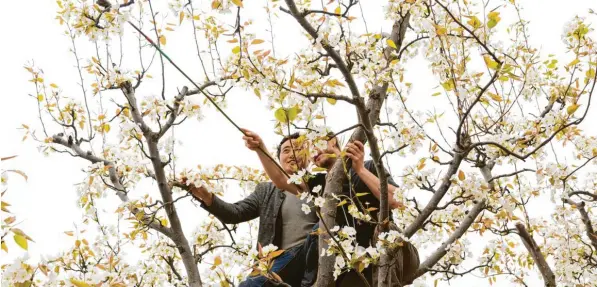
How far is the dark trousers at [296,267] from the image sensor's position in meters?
2.65

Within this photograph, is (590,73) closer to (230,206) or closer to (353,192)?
(353,192)

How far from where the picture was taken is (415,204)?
2555 millimetres

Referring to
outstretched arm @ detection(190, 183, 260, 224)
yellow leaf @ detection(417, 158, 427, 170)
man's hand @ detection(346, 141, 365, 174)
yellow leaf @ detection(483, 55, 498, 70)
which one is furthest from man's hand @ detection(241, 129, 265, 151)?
yellow leaf @ detection(483, 55, 498, 70)

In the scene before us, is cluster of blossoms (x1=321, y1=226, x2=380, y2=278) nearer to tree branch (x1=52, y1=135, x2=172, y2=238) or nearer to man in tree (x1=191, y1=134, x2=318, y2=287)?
man in tree (x1=191, y1=134, x2=318, y2=287)

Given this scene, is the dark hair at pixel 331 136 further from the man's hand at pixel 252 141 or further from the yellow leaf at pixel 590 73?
the yellow leaf at pixel 590 73

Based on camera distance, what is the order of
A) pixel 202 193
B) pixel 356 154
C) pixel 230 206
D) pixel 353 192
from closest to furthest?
pixel 356 154 < pixel 353 192 < pixel 202 193 < pixel 230 206

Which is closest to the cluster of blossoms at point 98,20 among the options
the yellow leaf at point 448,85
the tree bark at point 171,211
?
the tree bark at point 171,211

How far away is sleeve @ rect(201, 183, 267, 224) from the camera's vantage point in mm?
2947

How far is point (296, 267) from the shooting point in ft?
9.01

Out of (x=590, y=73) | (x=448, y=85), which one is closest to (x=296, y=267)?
(x=448, y=85)

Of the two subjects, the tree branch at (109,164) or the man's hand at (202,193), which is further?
the tree branch at (109,164)

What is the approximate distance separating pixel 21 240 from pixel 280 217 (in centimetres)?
176

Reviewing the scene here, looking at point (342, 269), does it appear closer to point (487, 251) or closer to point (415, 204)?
point (415, 204)

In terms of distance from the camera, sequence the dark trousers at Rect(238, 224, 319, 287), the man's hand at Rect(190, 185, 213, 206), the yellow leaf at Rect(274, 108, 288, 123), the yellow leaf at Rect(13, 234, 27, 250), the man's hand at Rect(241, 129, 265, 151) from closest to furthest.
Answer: the yellow leaf at Rect(13, 234, 27, 250) < the yellow leaf at Rect(274, 108, 288, 123) < the man's hand at Rect(241, 129, 265, 151) < the dark trousers at Rect(238, 224, 319, 287) < the man's hand at Rect(190, 185, 213, 206)
